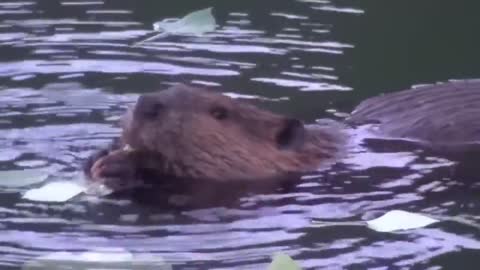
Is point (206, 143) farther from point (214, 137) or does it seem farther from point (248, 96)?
point (248, 96)

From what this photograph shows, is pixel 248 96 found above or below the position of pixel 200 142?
above

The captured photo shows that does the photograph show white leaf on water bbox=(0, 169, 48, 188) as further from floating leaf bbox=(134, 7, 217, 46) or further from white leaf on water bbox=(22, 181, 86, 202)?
floating leaf bbox=(134, 7, 217, 46)

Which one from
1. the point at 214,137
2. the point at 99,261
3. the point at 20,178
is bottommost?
the point at 99,261

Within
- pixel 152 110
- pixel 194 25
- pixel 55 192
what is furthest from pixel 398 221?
pixel 194 25

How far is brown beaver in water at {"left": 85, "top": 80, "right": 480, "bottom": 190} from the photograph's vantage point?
6.47 m

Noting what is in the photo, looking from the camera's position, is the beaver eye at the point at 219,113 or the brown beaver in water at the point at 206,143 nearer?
the brown beaver in water at the point at 206,143

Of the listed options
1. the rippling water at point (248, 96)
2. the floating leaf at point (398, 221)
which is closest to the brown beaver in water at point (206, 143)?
the rippling water at point (248, 96)

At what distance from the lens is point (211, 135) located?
6598 millimetres

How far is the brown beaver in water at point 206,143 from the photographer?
6473mm

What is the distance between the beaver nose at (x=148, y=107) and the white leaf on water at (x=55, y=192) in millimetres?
353

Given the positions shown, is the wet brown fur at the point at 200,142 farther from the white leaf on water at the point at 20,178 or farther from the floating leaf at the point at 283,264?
the floating leaf at the point at 283,264

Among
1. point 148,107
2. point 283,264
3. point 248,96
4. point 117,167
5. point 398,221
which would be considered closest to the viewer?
point 283,264

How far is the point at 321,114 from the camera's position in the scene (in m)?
7.72

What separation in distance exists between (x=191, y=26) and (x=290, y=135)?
2178 mm
